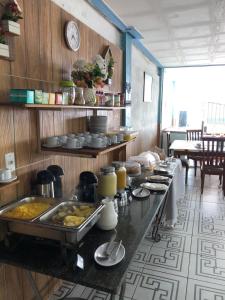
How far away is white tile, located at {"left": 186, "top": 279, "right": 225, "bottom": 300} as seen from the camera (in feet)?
5.57

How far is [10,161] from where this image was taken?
129cm

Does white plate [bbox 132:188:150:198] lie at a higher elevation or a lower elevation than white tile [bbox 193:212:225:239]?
higher

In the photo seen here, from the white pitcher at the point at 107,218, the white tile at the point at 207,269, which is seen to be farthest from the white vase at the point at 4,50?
the white tile at the point at 207,269

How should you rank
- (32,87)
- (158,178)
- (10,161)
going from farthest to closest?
(158,178) → (32,87) → (10,161)

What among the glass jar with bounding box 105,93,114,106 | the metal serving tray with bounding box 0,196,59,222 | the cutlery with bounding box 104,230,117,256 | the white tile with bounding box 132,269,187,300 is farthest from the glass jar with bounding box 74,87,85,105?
the white tile with bounding box 132,269,187,300

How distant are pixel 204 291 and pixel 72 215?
1.20 metres

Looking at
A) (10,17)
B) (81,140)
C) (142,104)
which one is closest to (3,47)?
(10,17)

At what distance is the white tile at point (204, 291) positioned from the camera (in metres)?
1.70

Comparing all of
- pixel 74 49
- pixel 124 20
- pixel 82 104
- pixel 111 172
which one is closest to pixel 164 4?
pixel 124 20

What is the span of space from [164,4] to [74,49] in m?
1.14

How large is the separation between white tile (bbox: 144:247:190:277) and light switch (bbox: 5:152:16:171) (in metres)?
1.36

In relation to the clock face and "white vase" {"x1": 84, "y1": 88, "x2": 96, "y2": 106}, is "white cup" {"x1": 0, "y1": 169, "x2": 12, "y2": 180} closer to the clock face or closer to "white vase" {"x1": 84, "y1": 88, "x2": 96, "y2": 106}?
"white vase" {"x1": 84, "y1": 88, "x2": 96, "y2": 106}

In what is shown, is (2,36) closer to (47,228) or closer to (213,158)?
(47,228)

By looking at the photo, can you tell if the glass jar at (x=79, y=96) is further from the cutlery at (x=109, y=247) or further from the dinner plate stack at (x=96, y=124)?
the cutlery at (x=109, y=247)
